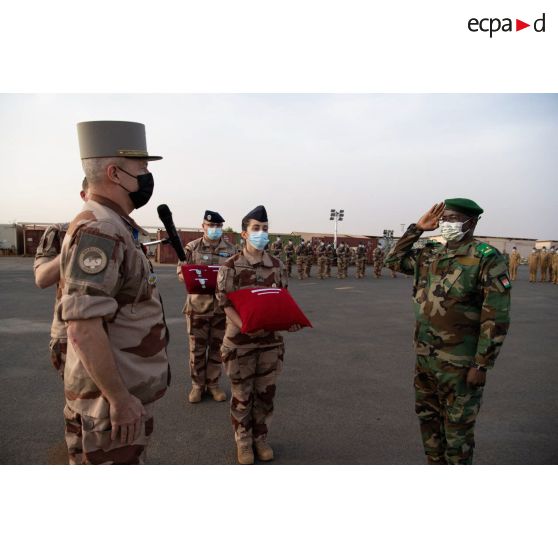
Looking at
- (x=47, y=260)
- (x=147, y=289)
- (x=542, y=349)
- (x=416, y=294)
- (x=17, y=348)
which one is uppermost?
(x=47, y=260)

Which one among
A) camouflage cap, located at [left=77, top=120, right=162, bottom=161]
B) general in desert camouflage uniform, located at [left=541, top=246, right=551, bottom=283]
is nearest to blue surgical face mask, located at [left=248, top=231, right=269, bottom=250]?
camouflage cap, located at [left=77, top=120, right=162, bottom=161]

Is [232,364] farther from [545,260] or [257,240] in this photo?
[545,260]

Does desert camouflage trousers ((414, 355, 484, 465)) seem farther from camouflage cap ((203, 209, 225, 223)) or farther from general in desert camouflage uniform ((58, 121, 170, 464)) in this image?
camouflage cap ((203, 209, 225, 223))

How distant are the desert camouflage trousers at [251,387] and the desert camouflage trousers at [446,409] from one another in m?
1.13

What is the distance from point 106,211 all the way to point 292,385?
3543 millimetres

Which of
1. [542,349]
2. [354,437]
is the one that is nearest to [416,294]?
[354,437]

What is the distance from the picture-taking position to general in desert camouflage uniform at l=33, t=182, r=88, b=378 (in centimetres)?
236

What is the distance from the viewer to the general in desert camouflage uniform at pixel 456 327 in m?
2.44

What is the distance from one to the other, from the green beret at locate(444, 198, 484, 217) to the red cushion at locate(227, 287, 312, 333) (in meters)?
1.35

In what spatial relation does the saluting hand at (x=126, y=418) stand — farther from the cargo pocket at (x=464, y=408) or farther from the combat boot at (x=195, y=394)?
the combat boot at (x=195, y=394)

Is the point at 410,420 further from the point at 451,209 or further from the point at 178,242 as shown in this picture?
the point at 178,242

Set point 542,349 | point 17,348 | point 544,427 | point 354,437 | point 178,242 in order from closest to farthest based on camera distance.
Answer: point 178,242
point 354,437
point 544,427
point 17,348
point 542,349

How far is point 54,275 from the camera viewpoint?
2359 mm

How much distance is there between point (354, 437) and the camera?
3422 millimetres
